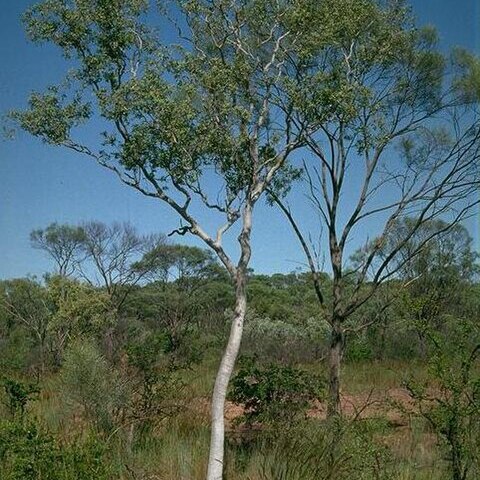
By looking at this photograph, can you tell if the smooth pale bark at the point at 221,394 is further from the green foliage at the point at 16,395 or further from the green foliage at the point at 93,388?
the green foliage at the point at 16,395

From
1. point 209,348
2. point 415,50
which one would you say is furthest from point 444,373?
point 209,348

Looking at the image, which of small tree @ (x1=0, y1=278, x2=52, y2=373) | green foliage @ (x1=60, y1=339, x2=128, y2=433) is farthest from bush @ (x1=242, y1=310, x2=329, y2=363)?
green foliage @ (x1=60, y1=339, x2=128, y2=433)

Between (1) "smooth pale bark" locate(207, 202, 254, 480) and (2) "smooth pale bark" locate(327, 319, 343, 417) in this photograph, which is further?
(2) "smooth pale bark" locate(327, 319, 343, 417)

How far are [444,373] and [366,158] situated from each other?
19.5 ft

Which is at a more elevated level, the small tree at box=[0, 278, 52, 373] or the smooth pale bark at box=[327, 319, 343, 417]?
the small tree at box=[0, 278, 52, 373]

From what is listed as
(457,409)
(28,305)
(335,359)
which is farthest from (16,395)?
(28,305)

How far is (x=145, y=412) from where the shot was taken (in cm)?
823

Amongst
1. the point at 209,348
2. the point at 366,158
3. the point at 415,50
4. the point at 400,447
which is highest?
the point at 415,50

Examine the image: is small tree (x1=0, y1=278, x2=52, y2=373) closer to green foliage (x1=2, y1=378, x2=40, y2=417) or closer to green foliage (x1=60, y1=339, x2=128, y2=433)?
green foliage (x1=60, y1=339, x2=128, y2=433)

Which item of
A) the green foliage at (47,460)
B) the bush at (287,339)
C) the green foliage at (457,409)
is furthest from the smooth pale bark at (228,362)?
the bush at (287,339)

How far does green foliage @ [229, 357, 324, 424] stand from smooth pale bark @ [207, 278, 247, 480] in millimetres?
2207

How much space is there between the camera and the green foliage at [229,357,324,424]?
29.4 ft

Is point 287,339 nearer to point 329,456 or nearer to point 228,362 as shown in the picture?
point 329,456

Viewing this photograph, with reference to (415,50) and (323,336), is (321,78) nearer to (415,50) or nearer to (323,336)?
(415,50)
